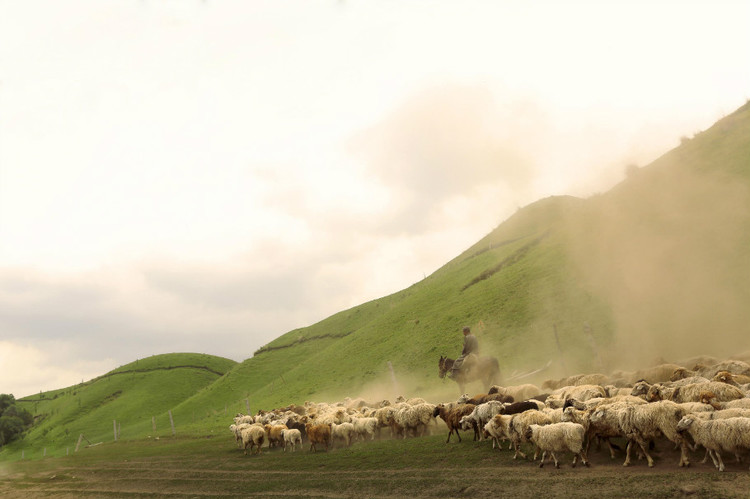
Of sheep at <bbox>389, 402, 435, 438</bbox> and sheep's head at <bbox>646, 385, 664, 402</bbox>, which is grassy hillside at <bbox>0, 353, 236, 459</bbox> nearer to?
sheep at <bbox>389, 402, 435, 438</bbox>

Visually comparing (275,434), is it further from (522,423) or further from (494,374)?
(522,423)

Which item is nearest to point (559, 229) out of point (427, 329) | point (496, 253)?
point (496, 253)

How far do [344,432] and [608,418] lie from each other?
43.3 ft

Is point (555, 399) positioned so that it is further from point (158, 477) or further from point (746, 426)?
point (158, 477)

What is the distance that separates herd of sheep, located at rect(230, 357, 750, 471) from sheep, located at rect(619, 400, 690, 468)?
0.9 inches

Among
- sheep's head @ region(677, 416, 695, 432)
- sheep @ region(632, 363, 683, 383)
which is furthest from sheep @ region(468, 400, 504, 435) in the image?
sheep @ region(632, 363, 683, 383)

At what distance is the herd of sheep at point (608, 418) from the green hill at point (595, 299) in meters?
11.5

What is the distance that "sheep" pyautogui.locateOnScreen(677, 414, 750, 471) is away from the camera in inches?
398

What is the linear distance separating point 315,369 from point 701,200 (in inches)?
2028

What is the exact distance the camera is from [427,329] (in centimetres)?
5472

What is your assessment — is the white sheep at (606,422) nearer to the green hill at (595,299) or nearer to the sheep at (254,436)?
the sheep at (254,436)

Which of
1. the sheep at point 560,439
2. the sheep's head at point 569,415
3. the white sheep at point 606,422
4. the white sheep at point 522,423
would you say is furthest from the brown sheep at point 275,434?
the white sheep at point 606,422

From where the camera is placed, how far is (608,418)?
1259 cm

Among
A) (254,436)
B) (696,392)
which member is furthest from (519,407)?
(254,436)
